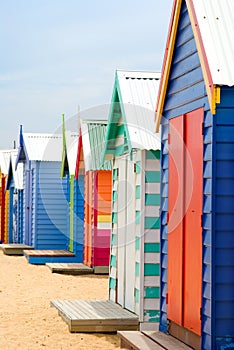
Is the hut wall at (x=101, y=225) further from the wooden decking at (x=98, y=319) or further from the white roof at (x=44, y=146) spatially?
the wooden decking at (x=98, y=319)

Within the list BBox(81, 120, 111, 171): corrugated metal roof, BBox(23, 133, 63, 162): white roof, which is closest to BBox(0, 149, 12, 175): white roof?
BBox(23, 133, 63, 162): white roof

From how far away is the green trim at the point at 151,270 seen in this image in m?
10.8

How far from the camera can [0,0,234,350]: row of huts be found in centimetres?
723

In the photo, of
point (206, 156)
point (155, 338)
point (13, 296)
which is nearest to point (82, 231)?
point (13, 296)

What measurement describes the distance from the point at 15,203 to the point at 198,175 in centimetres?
2293

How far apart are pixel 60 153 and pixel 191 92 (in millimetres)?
16714

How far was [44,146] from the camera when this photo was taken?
25.7 meters

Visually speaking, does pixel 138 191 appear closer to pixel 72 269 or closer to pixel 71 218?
pixel 72 269

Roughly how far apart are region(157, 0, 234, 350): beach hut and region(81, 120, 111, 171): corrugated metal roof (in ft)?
32.1

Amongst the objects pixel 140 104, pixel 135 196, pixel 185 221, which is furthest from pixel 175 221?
pixel 140 104

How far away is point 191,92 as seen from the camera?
8148mm

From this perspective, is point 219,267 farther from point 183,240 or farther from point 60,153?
point 60,153

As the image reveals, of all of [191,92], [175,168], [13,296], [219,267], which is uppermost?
[191,92]

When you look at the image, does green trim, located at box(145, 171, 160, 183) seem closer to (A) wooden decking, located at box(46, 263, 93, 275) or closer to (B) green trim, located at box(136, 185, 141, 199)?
(B) green trim, located at box(136, 185, 141, 199)
